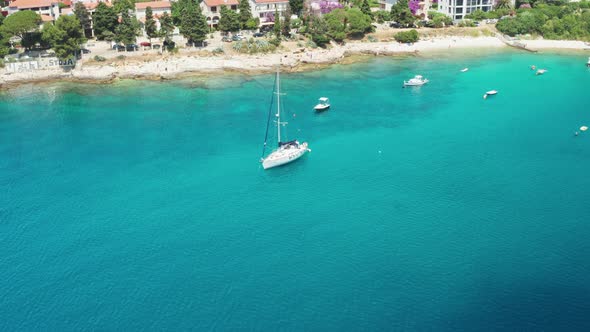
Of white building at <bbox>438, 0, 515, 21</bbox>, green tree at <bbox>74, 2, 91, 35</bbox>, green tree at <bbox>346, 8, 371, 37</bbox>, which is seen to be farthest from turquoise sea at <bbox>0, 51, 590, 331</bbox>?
white building at <bbox>438, 0, 515, 21</bbox>

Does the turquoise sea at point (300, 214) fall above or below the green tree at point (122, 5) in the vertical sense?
below

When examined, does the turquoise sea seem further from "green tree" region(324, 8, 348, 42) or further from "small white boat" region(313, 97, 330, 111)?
"green tree" region(324, 8, 348, 42)

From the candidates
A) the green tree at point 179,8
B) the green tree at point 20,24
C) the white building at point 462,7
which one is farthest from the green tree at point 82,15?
the white building at point 462,7

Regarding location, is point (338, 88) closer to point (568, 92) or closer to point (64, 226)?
point (568, 92)

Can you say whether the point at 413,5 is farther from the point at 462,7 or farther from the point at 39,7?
the point at 39,7

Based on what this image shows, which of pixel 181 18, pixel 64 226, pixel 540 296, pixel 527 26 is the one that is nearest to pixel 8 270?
pixel 64 226

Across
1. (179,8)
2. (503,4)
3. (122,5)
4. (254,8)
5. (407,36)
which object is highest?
(122,5)

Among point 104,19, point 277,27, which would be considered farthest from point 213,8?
point 104,19

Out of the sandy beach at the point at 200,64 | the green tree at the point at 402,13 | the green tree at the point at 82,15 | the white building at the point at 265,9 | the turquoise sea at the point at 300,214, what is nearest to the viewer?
the turquoise sea at the point at 300,214

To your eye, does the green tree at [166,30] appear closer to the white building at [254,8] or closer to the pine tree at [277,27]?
the white building at [254,8]
